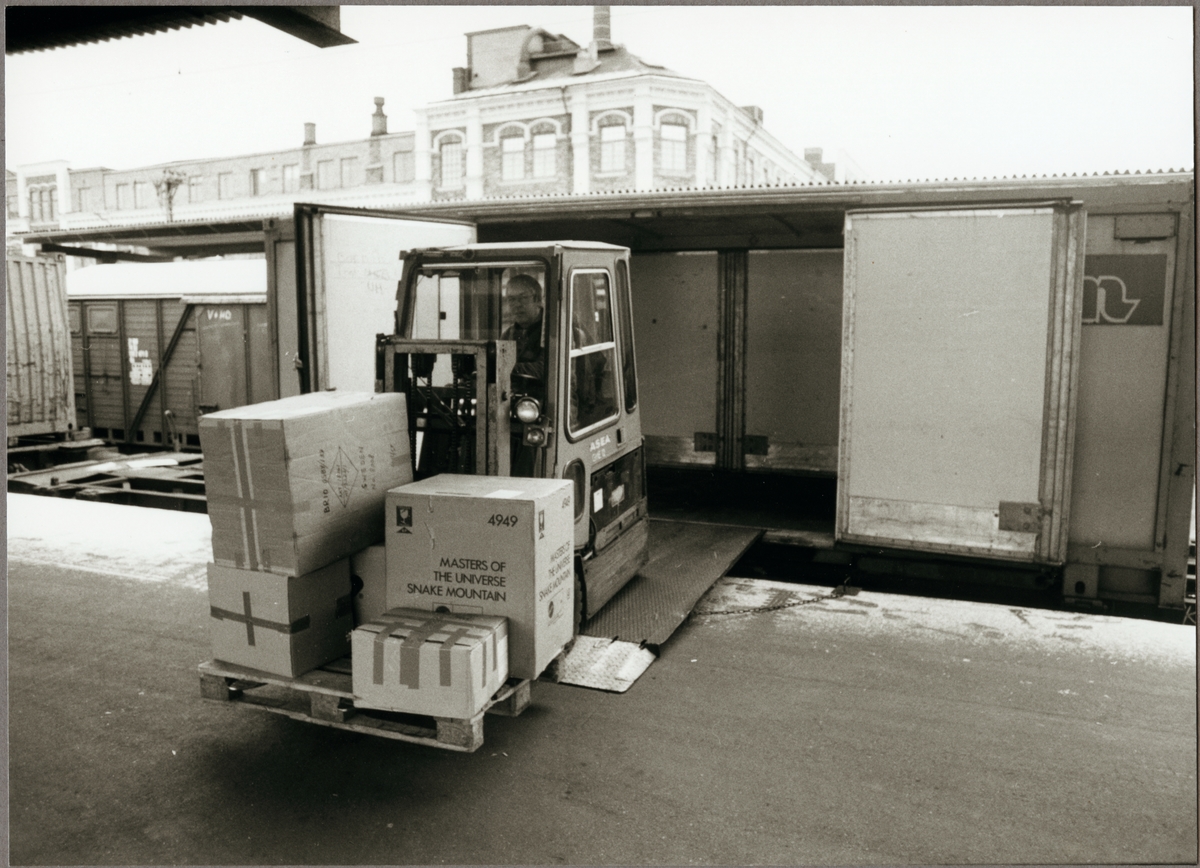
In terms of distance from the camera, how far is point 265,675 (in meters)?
4.00

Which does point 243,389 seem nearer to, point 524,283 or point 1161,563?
point 524,283

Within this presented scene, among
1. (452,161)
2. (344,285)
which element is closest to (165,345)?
(344,285)

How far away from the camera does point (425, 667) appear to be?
12.0 feet

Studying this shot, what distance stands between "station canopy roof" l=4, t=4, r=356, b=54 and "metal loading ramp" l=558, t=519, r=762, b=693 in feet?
11.2

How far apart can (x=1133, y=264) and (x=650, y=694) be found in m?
4.37

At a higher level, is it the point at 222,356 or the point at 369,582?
the point at 222,356

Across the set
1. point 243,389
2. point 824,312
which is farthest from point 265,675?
point 243,389

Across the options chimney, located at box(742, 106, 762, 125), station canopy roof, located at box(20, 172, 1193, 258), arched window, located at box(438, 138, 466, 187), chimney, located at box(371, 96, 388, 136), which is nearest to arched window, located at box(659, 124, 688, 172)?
chimney, located at box(742, 106, 762, 125)

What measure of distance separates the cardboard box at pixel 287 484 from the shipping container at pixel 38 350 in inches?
391

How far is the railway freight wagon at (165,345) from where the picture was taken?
12.9m

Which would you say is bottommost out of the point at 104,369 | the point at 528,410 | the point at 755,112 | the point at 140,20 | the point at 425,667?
the point at 425,667

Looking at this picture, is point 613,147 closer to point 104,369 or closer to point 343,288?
point 104,369

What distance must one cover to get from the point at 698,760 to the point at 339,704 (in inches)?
64.8

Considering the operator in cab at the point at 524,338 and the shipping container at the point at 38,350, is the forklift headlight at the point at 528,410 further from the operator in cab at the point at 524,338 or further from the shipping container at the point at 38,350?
the shipping container at the point at 38,350
